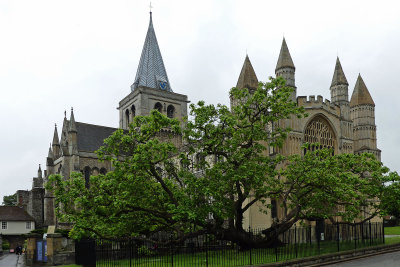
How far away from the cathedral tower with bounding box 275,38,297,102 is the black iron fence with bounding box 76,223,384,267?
19.2 metres

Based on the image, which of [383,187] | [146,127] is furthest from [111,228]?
[383,187]

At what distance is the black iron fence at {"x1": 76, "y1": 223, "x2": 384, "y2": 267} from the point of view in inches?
759

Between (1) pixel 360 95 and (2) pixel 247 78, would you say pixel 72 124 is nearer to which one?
(2) pixel 247 78

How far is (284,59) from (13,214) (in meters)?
42.4

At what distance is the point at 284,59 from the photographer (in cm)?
4219

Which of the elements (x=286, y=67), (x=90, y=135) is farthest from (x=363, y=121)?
(x=90, y=135)

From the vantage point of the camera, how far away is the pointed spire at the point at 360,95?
188ft

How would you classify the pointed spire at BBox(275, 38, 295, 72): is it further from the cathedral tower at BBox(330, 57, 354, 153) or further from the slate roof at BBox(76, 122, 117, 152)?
the slate roof at BBox(76, 122, 117, 152)

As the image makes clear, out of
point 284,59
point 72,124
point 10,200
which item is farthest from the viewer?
point 10,200

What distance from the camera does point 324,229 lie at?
2370 centimetres

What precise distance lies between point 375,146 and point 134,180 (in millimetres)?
43967

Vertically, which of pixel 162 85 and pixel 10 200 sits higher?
pixel 162 85

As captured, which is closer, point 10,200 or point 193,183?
point 193,183

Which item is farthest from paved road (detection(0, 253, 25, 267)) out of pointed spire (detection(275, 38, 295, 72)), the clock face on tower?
the clock face on tower
